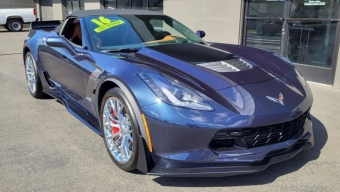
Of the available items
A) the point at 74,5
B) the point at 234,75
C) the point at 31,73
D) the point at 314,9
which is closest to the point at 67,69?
the point at 31,73

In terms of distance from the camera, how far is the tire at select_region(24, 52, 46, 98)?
514 centimetres

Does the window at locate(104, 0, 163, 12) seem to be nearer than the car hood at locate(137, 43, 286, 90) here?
No

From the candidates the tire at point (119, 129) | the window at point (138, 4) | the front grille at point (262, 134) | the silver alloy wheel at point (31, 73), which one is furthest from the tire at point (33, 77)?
the window at point (138, 4)

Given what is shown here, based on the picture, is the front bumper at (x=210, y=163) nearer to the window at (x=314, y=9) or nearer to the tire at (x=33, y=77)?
the tire at (x=33, y=77)

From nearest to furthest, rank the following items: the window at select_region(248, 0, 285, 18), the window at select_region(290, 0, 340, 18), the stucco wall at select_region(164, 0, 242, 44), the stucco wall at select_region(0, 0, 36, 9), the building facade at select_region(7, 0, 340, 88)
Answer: the window at select_region(290, 0, 340, 18), the building facade at select_region(7, 0, 340, 88), the window at select_region(248, 0, 285, 18), the stucco wall at select_region(164, 0, 242, 44), the stucco wall at select_region(0, 0, 36, 9)

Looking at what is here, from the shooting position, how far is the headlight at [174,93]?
2.60 meters

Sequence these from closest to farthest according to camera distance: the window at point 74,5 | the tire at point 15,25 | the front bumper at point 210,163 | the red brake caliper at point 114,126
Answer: the front bumper at point 210,163, the red brake caliper at point 114,126, the window at point 74,5, the tire at point 15,25

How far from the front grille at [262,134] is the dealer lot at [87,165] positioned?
383mm

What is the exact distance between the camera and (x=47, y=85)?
Answer: 486 centimetres

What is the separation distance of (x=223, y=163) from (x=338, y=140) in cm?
189

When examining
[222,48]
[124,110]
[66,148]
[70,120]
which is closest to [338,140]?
[222,48]

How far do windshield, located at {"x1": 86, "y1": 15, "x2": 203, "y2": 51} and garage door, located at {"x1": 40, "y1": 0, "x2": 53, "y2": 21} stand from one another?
16957mm

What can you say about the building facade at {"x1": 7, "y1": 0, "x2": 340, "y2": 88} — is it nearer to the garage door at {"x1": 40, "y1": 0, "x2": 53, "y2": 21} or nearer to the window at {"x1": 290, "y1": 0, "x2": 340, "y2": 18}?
the window at {"x1": 290, "y1": 0, "x2": 340, "y2": 18}

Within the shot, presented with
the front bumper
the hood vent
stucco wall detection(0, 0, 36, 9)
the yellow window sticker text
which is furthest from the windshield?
stucco wall detection(0, 0, 36, 9)
